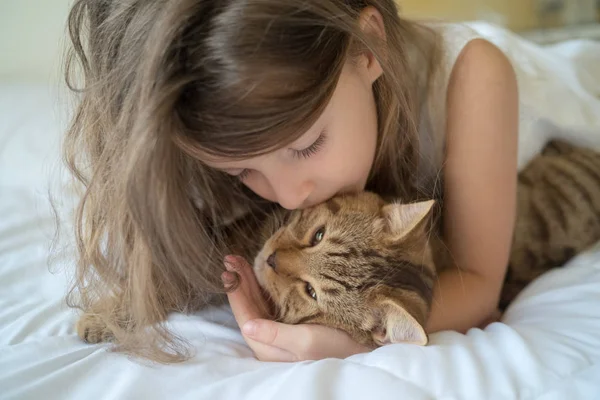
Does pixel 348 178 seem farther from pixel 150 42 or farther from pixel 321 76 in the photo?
pixel 150 42

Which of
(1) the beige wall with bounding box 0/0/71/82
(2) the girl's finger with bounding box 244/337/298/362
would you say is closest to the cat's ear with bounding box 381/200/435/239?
(2) the girl's finger with bounding box 244/337/298/362

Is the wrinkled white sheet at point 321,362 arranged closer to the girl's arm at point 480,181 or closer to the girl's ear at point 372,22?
the girl's arm at point 480,181

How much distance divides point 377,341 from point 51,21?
1.81 meters

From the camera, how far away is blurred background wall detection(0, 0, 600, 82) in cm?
189

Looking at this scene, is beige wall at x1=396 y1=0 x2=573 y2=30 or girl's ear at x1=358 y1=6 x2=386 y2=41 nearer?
girl's ear at x1=358 y1=6 x2=386 y2=41

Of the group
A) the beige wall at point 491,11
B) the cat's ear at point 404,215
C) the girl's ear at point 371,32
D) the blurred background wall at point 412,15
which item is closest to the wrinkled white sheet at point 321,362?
the cat's ear at point 404,215

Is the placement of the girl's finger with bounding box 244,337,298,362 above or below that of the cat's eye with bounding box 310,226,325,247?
below

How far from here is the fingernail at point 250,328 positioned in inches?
36.0

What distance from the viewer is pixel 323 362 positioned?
0.79 meters

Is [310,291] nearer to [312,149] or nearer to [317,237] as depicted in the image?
[317,237]

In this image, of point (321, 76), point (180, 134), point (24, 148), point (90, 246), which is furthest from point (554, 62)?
point (24, 148)

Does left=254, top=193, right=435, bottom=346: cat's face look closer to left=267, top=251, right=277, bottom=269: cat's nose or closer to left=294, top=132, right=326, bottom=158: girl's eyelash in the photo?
left=267, top=251, right=277, bottom=269: cat's nose

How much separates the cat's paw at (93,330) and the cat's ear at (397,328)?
1.77 feet

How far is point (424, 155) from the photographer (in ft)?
4.24
